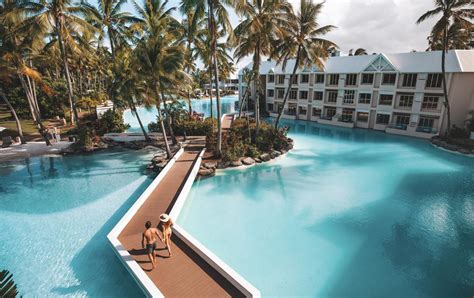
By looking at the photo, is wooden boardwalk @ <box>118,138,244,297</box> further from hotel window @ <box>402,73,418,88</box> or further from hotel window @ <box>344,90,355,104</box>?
hotel window @ <box>344,90,355,104</box>

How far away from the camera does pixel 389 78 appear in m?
32.3

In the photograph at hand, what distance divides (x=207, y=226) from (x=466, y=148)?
2622 cm

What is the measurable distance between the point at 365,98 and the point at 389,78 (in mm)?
3785

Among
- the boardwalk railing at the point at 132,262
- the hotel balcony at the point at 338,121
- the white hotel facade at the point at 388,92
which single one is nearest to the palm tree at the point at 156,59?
the boardwalk railing at the point at 132,262

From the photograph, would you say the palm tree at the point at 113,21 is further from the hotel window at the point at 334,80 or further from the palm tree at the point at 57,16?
the hotel window at the point at 334,80

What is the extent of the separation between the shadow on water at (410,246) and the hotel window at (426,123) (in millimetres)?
16706

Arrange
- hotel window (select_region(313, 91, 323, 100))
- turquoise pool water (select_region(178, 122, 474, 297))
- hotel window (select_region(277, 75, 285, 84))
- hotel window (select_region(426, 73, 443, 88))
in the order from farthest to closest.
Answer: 1. hotel window (select_region(277, 75, 285, 84))
2. hotel window (select_region(313, 91, 323, 100))
3. hotel window (select_region(426, 73, 443, 88))
4. turquoise pool water (select_region(178, 122, 474, 297))

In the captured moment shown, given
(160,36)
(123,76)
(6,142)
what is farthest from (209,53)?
(6,142)

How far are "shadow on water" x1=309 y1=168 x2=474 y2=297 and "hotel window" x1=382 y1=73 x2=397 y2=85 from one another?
20074 mm

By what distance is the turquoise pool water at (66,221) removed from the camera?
8797mm

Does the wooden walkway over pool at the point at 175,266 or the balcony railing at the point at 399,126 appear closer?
the wooden walkway over pool at the point at 175,266

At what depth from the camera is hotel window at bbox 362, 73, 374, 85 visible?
112 ft

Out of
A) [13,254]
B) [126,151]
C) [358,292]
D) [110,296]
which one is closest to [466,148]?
[358,292]

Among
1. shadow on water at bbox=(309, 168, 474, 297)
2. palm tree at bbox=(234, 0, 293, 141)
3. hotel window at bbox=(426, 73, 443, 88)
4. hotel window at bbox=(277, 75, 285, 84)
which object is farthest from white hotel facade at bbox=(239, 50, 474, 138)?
shadow on water at bbox=(309, 168, 474, 297)
